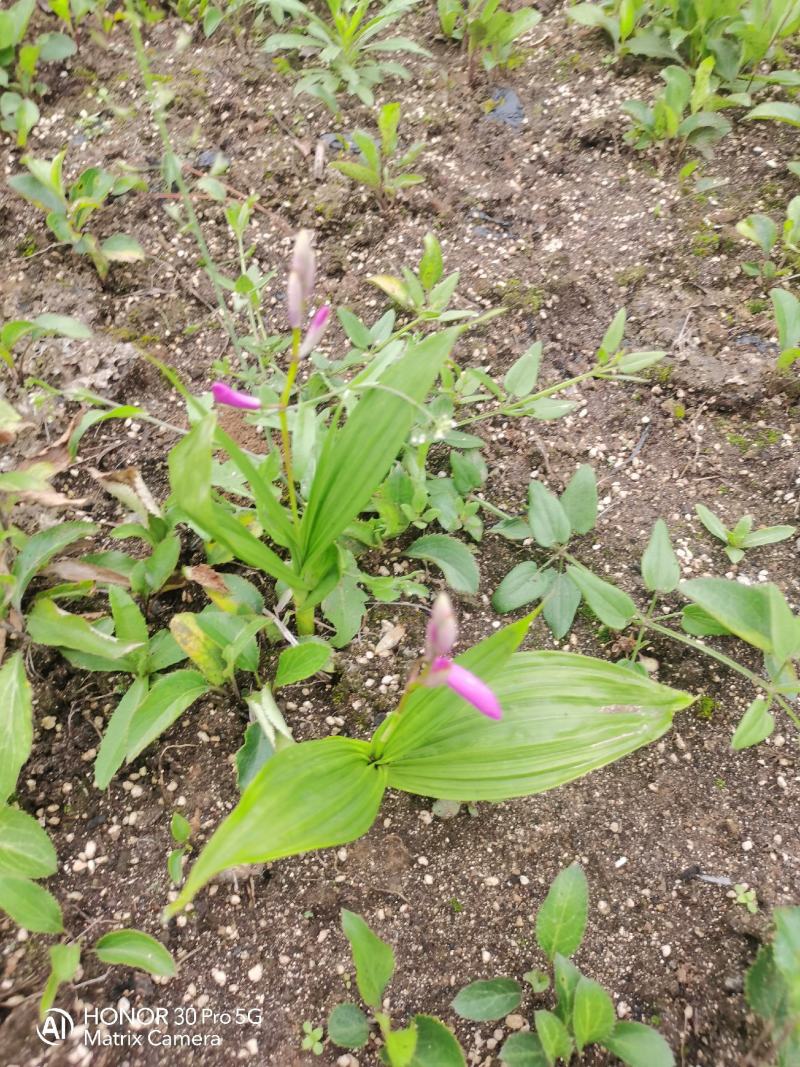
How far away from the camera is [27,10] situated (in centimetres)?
207

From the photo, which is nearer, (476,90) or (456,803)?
(456,803)

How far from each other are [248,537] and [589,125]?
1700mm

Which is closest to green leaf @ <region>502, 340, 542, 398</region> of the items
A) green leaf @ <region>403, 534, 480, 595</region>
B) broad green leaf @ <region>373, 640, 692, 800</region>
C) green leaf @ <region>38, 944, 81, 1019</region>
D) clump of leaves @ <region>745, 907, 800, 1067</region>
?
green leaf @ <region>403, 534, 480, 595</region>

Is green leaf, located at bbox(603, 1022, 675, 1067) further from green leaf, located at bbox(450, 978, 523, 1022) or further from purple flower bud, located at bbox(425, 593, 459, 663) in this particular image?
purple flower bud, located at bbox(425, 593, 459, 663)

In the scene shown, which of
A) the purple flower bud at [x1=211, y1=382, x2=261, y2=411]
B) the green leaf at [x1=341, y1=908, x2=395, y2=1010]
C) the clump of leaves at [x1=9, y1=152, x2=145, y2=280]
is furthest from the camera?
the clump of leaves at [x1=9, y1=152, x2=145, y2=280]

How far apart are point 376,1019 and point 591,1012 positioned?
0.99 feet

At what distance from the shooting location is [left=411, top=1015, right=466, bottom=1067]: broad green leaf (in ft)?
3.40

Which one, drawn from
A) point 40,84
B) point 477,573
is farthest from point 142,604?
point 40,84

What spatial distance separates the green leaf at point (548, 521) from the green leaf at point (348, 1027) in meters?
0.80

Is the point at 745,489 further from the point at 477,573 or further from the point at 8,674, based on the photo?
the point at 8,674

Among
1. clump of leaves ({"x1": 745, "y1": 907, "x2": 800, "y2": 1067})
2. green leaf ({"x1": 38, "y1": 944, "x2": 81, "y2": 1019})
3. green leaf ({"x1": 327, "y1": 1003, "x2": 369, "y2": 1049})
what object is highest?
green leaf ({"x1": 38, "y1": 944, "x2": 81, "y2": 1019})

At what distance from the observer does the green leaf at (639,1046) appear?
3.35 feet

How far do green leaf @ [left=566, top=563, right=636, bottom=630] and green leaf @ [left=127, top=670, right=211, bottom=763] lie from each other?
2.16 feet

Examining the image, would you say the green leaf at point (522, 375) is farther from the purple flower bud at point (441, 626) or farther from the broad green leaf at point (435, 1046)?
the broad green leaf at point (435, 1046)
